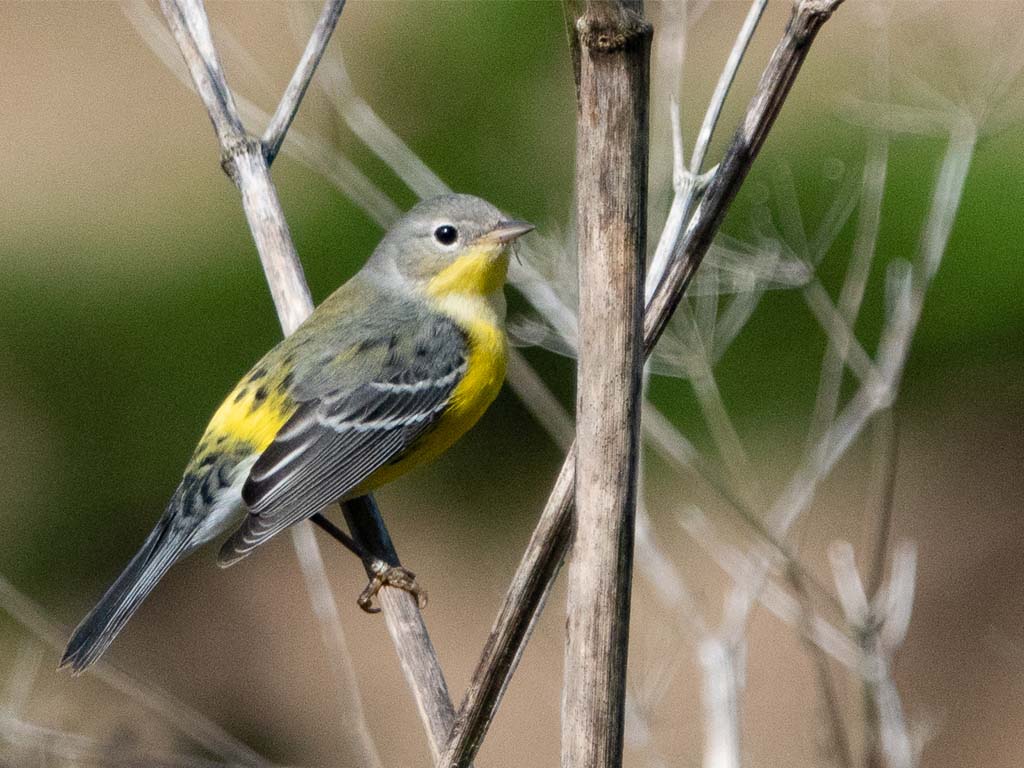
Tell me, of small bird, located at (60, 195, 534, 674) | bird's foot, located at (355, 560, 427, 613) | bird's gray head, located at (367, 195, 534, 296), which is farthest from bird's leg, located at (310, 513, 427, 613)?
bird's gray head, located at (367, 195, 534, 296)

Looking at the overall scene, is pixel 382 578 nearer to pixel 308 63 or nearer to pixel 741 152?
pixel 308 63

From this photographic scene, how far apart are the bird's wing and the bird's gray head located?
135 millimetres

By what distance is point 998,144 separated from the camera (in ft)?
15.7

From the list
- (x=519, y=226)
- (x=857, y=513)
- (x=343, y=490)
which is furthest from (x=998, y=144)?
(x=343, y=490)

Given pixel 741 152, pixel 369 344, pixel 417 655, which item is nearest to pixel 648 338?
pixel 741 152

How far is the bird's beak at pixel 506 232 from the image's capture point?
9.76ft

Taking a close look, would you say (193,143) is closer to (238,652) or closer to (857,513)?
(238,652)

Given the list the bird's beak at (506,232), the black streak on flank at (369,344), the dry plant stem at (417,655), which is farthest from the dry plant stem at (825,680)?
the black streak on flank at (369,344)

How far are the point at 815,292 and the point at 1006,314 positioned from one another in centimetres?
154

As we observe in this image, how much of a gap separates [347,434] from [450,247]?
569mm

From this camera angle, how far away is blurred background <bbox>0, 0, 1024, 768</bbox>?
4.39 meters

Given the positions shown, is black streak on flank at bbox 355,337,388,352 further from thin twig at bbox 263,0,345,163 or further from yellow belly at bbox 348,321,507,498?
thin twig at bbox 263,0,345,163

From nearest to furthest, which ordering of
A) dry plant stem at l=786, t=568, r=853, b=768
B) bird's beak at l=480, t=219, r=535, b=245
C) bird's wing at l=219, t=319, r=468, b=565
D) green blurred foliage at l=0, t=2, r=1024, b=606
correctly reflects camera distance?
dry plant stem at l=786, t=568, r=853, b=768, bird's wing at l=219, t=319, r=468, b=565, bird's beak at l=480, t=219, r=535, b=245, green blurred foliage at l=0, t=2, r=1024, b=606

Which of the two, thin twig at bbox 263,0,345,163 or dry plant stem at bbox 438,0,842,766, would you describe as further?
thin twig at bbox 263,0,345,163
